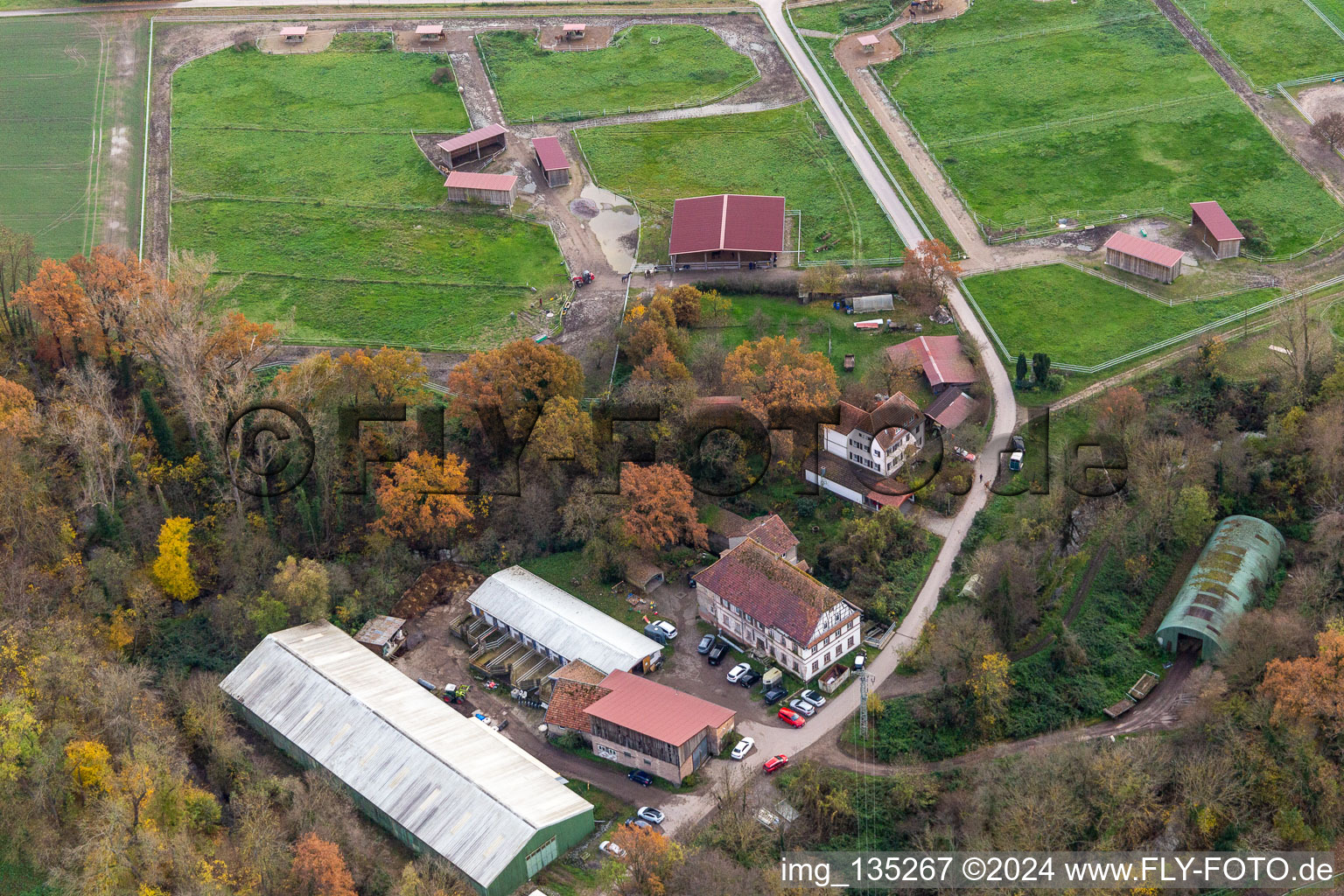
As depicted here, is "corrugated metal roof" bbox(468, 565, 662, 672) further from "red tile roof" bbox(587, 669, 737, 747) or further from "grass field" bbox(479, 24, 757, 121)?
"grass field" bbox(479, 24, 757, 121)

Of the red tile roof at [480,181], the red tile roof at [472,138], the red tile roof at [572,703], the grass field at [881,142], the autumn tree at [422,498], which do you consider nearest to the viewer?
the red tile roof at [572,703]

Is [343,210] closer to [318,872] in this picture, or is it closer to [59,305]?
[59,305]

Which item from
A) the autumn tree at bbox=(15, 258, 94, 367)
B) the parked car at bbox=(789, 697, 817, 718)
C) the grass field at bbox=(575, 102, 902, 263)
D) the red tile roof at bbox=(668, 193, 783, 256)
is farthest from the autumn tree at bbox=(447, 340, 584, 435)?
the autumn tree at bbox=(15, 258, 94, 367)

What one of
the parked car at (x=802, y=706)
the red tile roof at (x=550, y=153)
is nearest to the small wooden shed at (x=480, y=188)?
the red tile roof at (x=550, y=153)

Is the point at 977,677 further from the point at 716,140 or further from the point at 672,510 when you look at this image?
the point at 716,140

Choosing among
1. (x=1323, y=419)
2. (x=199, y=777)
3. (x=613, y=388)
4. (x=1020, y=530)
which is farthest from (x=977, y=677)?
(x=199, y=777)

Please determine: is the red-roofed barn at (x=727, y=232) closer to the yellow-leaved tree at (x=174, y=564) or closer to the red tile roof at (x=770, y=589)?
the red tile roof at (x=770, y=589)

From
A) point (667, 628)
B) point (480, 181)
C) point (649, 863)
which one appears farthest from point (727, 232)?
point (649, 863)
